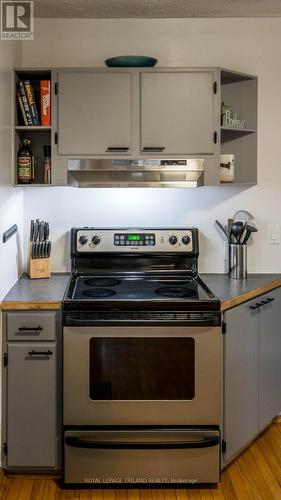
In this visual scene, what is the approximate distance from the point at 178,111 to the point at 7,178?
0.93 m

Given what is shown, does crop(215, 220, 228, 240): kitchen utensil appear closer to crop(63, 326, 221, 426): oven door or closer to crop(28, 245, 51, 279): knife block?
crop(63, 326, 221, 426): oven door

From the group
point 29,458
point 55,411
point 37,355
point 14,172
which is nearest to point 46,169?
point 14,172

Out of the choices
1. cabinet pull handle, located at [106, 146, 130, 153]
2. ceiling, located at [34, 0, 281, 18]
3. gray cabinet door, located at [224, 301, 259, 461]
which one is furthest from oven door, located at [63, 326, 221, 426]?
ceiling, located at [34, 0, 281, 18]

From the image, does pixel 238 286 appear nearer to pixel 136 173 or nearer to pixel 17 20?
pixel 136 173

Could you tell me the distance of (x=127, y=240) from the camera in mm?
3246

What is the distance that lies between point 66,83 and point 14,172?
20.8 inches

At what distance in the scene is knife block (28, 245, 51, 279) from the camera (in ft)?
10.4

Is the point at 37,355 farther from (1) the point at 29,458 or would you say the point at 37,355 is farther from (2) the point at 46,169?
(2) the point at 46,169

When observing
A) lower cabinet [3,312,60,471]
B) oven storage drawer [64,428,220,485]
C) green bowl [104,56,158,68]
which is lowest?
oven storage drawer [64,428,220,485]

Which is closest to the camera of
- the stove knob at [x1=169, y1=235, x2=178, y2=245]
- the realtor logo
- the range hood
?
the realtor logo

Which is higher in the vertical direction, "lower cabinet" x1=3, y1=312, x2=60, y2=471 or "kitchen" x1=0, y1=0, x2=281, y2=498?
"kitchen" x1=0, y1=0, x2=281, y2=498

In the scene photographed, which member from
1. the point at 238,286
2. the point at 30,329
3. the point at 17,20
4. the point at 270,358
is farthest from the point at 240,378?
the point at 17,20

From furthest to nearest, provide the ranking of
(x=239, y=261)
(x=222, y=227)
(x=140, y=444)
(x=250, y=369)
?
(x=222, y=227) < (x=239, y=261) < (x=250, y=369) < (x=140, y=444)

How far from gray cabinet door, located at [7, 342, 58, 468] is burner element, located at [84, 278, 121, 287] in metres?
0.50
